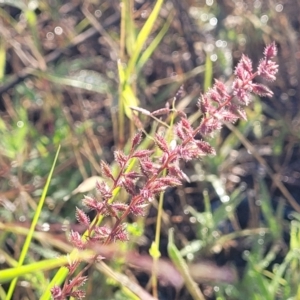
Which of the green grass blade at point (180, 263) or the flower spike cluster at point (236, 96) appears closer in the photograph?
the flower spike cluster at point (236, 96)

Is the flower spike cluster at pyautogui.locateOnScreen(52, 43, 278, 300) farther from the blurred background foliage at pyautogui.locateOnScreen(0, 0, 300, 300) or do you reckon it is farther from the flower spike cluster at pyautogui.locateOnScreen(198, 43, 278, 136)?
the blurred background foliage at pyautogui.locateOnScreen(0, 0, 300, 300)

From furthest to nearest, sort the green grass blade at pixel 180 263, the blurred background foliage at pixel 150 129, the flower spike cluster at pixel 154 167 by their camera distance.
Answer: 1. the blurred background foliage at pixel 150 129
2. the green grass blade at pixel 180 263
3. the flower spike cluster at pixel 154 167

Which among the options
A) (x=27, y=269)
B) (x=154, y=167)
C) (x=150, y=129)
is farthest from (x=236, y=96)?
(x=150, y=129)

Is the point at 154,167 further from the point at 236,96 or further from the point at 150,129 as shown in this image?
the point at 150,129

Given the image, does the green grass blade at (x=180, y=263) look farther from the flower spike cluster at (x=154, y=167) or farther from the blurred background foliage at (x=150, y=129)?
the flower spike cluster at (x=154, y=167)

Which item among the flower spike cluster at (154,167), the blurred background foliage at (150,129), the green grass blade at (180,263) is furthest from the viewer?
the blurred background foliage at (150,129)

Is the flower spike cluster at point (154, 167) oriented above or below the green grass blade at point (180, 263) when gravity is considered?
above

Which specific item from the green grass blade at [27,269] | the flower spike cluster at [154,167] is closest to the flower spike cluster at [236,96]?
the flower spike cluster at [154,167]

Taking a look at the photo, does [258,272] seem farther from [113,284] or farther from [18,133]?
[18,133]
